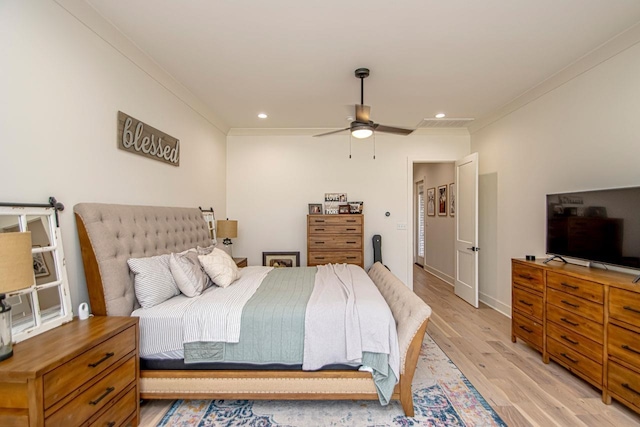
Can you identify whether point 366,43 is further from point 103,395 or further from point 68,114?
point 103,395

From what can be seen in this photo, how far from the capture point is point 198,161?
3848 mm

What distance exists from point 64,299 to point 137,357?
21.9 inches

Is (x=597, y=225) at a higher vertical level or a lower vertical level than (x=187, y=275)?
higher

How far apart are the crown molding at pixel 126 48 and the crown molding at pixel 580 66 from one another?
3.92m

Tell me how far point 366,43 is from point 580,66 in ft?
6.85

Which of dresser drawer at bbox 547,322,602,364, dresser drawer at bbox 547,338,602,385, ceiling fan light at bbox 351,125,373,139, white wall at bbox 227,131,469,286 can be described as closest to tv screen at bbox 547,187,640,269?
dresser drawer at bbox 547,322,602,364

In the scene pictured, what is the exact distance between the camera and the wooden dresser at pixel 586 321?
197cm

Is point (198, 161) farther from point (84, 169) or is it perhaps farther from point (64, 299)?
point (64, 299)

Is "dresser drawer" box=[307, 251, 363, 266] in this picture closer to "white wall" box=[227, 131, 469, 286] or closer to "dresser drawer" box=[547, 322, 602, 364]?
"white wall" box=[227, 131, 469, 286]

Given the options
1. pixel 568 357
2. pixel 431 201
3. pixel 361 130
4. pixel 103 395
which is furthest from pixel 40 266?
pixel 431 201

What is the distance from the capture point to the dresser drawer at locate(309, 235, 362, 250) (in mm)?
4512

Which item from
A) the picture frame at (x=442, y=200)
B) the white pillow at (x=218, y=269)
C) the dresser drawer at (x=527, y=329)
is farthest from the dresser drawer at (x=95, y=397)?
the picture frame at (x=442, y=200)

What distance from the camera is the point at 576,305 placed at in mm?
2387

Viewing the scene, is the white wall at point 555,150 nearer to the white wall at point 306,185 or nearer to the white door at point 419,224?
the white wall at point 306,185
